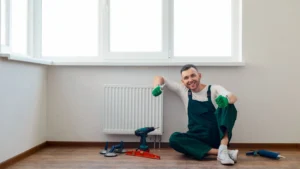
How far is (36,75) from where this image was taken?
2727mm

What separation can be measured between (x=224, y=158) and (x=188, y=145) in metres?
0.31

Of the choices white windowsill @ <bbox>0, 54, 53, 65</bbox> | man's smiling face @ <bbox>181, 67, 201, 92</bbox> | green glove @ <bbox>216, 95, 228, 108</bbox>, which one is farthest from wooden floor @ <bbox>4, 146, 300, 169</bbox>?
white windowsill @ <bbox>0, 54, 53, 65</bbox>

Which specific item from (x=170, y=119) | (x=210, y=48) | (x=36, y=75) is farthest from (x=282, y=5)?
(x=36, y=75)

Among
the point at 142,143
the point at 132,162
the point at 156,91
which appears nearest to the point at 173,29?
the point at 156,91

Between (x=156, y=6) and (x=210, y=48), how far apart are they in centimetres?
65

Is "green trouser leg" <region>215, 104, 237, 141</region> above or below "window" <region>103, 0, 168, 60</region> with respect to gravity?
below

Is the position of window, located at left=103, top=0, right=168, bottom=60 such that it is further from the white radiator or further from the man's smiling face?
the man's smiling face

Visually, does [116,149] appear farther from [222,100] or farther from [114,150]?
[222,100]

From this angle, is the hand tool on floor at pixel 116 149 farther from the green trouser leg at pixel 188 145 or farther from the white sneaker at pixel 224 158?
the white sneaker at pixel 224 158

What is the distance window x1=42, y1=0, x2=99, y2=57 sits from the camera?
9.97ft

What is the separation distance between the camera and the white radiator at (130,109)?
2852 millimetres

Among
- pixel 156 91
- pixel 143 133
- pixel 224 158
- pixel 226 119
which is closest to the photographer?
pixel 224 158

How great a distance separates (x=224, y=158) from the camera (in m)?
2.30

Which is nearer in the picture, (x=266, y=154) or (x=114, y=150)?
(x=266, y=154)
